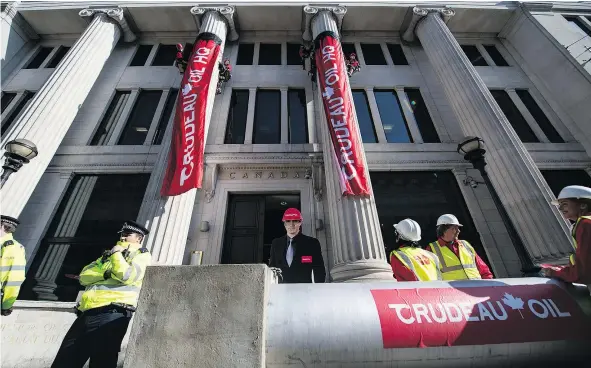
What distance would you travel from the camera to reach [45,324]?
5.11 m

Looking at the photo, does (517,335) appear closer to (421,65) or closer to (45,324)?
(45,324)

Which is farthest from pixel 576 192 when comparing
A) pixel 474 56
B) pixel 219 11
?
pixel 474 56

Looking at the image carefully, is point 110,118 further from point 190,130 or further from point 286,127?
point 286,127

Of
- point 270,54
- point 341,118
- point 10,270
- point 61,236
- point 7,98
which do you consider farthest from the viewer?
point 270,54

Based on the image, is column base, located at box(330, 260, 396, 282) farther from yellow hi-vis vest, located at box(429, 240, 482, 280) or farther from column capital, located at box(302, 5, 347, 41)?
column capital, located at box(302, 5, 347, 41)

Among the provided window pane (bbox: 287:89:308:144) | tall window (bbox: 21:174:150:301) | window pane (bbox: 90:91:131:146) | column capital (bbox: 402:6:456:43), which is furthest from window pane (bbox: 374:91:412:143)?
window pane (bbox: 90:91:131:146)

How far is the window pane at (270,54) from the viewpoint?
12770mm

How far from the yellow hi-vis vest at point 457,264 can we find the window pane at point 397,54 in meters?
11.1

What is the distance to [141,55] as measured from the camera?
13078 millimetres

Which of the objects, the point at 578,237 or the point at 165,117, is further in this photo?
the point at 165,117

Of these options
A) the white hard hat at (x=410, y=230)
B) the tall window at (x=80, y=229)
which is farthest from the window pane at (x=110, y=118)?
the white hard hat at (x=410, y=230)

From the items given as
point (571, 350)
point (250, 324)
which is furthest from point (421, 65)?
point (250, 324)

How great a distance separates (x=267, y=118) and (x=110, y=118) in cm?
630

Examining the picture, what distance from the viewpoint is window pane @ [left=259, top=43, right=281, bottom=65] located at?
1277 cm
